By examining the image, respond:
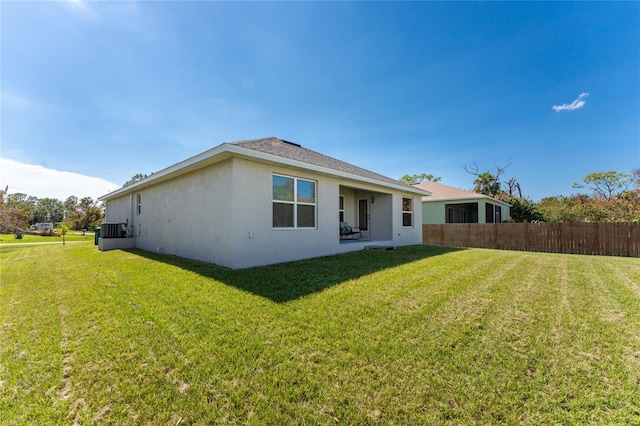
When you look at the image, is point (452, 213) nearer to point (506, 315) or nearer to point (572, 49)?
point (572, 49)

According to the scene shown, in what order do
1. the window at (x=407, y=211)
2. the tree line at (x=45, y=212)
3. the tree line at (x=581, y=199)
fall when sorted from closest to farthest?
the window at (x=407, y=211), the tree line at (x=581, y=199), the tree line at (x=45, y=212)

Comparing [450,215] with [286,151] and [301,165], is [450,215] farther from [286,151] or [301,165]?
[301,165]

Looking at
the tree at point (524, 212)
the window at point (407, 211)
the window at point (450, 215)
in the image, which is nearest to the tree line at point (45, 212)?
the window at point (407, 211)

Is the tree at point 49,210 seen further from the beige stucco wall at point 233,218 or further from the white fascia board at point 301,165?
the white fascia board at point 301,165

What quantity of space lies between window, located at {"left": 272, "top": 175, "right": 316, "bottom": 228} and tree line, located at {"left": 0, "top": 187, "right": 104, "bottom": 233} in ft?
75.0

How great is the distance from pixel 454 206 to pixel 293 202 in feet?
55.8

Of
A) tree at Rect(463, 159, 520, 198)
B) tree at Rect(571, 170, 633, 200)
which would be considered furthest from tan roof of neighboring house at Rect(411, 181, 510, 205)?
tree at Rect(571, 170, 633, 200)

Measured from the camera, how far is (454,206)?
20.5 m

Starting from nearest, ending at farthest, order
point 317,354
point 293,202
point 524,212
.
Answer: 1. point 317,354
2. point 293,202
3. point 524,212

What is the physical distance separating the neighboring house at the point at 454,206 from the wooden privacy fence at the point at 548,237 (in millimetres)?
3313

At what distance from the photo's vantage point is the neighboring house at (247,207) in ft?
21.5

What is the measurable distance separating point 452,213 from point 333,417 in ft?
69.7

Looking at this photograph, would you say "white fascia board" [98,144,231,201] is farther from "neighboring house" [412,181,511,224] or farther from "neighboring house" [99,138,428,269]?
"neighboring house" [412,181,511,224]

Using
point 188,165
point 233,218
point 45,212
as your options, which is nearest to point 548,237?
point 233,218
